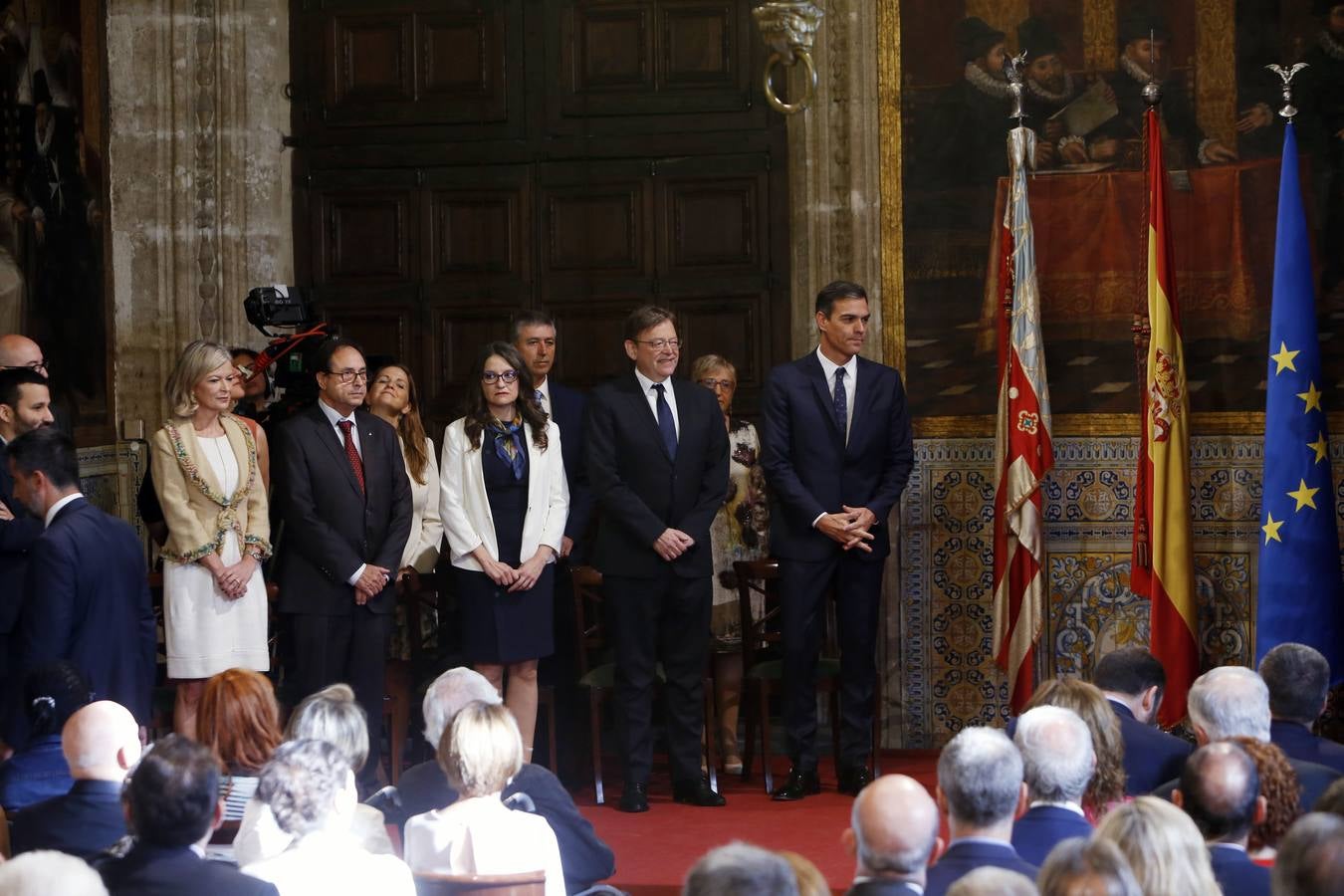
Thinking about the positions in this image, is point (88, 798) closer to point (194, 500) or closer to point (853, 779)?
point (194, 500)

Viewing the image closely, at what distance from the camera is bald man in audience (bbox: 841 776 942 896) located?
3518 millimetres

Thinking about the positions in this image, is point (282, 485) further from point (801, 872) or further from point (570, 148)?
point (801, 872)

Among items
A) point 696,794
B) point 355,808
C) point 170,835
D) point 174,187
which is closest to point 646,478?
point 696,794

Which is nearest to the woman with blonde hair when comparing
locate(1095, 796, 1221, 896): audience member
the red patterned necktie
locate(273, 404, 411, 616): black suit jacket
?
locate(273, 404, 411, 616): black suit jacket

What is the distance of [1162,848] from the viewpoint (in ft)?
11.1

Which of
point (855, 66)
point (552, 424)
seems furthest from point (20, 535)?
point (855, 66)

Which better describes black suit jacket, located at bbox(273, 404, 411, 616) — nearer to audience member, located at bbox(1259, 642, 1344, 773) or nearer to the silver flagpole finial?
audience member, located at bbox(1259, 642, 1344, 773)

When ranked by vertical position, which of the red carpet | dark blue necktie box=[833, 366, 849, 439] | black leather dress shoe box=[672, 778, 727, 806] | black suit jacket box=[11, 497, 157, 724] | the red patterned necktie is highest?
dark blue necktie box=[833, 366, 849, 439]

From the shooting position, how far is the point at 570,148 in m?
9.15

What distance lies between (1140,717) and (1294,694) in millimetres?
444

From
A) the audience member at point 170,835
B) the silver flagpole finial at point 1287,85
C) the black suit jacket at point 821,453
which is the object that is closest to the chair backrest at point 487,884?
the audience member at point 170,835

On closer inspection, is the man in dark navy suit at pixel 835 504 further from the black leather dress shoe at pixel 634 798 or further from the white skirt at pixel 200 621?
the white skirt at pixel 200 621

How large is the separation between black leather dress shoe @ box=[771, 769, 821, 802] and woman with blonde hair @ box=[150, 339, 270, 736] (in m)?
2.09

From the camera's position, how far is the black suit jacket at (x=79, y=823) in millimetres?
4215
